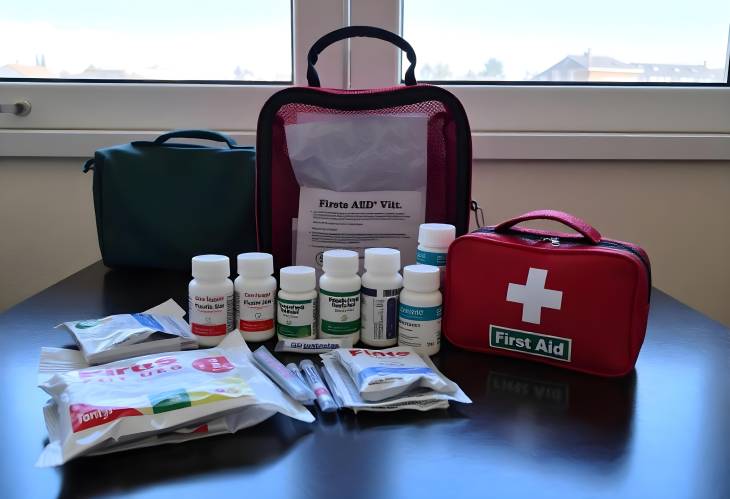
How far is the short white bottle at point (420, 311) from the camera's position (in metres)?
0.55

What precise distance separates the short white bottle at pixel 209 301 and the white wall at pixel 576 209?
1.78 ft

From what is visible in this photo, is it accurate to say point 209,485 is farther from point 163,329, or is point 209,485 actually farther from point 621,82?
point 621,82

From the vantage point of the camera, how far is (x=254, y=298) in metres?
0.57

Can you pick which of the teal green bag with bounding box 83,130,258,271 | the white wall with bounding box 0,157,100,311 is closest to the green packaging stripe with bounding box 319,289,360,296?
the teal green bag with bounding box 83,130,258,271

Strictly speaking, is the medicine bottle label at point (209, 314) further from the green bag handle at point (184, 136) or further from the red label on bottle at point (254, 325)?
the green bag handle at point (184, 136)

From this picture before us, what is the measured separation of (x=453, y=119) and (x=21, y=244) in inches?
30.0

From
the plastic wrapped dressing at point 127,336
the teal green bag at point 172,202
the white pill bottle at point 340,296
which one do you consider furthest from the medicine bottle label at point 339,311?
the teal green bag at point 172,202

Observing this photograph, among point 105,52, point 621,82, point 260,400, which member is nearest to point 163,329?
point 260,400

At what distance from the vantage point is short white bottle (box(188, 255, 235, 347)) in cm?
56

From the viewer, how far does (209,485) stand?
36cm

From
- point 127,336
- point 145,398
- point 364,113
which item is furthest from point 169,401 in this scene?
point 364,113

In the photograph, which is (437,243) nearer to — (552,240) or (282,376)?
(552,240)

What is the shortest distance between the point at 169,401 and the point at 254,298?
0.17 m

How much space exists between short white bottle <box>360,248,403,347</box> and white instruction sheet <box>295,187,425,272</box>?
0.13m
